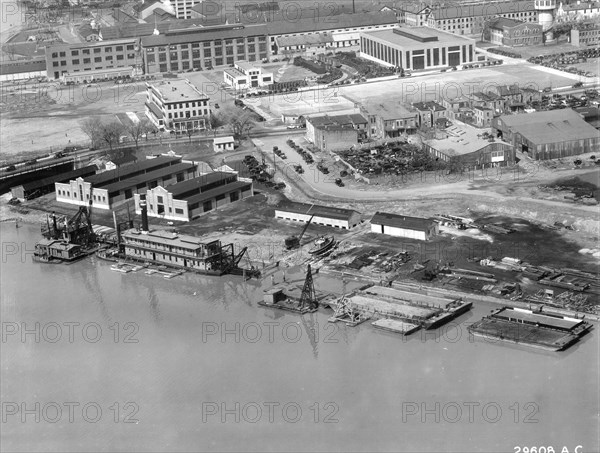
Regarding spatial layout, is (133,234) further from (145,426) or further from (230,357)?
(145,426)

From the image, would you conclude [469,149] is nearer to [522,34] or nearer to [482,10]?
[522,34]

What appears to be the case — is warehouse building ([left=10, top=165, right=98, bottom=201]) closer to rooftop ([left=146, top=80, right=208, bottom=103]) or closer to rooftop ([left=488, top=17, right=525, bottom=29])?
rooftop ([left=146, top=80, right=208, bottom=103])

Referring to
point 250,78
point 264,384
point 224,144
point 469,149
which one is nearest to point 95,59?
point 250,78

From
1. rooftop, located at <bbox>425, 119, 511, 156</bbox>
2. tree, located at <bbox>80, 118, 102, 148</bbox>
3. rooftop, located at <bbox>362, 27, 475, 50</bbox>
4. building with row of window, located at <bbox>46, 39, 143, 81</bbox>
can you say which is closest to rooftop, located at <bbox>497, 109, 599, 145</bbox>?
rooftop, located at <bbox>425, 119, 511, 156</bbox>

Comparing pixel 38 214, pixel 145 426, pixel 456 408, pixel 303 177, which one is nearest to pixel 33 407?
pixel 145 426

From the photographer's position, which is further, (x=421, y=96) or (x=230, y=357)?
(x=421, y=96)
